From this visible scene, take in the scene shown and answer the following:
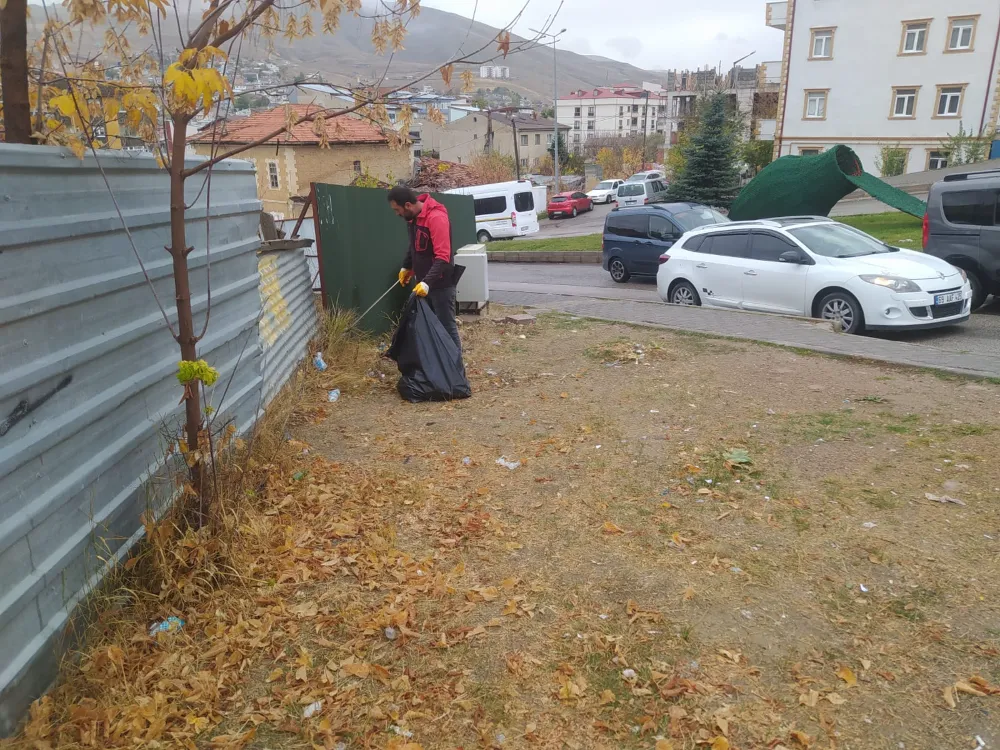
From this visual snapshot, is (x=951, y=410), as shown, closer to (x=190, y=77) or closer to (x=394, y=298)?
(x=190, y=77)

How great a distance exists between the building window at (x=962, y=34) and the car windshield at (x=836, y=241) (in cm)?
3851

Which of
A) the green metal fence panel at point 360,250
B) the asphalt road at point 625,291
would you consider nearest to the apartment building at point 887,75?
the asphalt road at point 625,291

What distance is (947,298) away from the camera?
8.94 m

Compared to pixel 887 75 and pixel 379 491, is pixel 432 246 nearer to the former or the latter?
pixel 379 491

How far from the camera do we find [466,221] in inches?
574

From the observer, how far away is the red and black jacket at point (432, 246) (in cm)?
685

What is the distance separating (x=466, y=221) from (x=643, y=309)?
507cm

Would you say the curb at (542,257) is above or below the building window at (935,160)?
below

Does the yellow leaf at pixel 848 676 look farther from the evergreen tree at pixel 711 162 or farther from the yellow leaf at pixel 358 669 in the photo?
the evergreen tree at pixel 711 162

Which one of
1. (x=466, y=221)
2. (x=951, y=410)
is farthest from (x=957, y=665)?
(x=466, y=221)

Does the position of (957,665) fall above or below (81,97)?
below

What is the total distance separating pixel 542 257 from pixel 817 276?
13.8 m

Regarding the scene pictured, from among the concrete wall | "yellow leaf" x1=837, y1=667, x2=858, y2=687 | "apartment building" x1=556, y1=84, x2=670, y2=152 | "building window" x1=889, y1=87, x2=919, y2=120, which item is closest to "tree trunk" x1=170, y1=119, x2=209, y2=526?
"yellow leaf" x1=837, y1=667, x2=858, y2=687

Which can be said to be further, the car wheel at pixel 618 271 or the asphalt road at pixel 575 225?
the asphalt road at pixel 575 225
